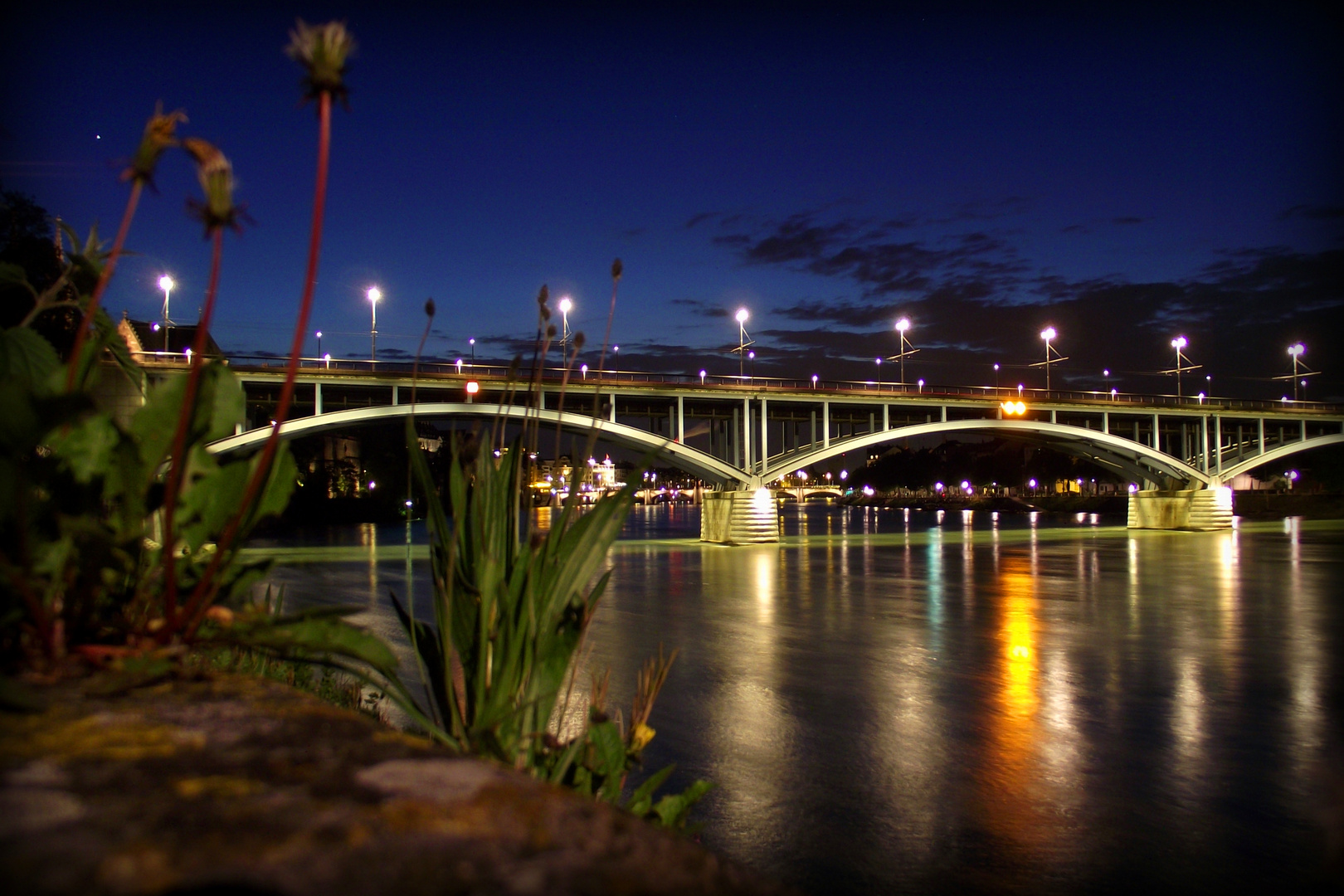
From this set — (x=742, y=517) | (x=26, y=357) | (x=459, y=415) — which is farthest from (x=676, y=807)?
(x=742, y=517)

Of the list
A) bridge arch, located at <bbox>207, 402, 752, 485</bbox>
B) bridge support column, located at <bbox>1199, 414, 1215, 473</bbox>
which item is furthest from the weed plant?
bridge support column, located at <bbox>1199, 414, 1215, 473</bbox>

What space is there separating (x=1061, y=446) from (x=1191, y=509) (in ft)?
27.8

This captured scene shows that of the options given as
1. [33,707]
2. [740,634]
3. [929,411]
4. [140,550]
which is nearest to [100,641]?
[140,550]

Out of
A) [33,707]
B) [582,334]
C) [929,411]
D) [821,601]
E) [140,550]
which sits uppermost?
[929,411]

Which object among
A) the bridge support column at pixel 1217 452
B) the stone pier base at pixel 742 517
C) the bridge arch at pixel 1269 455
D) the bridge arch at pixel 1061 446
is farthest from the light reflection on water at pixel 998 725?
the bridge arch at pixel 1269 455

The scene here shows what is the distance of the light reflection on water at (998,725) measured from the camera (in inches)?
221

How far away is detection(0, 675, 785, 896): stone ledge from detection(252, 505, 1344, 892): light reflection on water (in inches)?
25.5

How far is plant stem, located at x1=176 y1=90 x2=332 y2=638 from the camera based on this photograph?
75.9 inches

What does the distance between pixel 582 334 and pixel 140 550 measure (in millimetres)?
1396

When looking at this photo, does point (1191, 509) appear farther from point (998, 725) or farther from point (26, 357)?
point (26, 357)

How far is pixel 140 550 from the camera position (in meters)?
2.63

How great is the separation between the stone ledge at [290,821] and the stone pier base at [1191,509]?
207ft

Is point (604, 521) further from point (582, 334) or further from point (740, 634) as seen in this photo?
point (740, 634)

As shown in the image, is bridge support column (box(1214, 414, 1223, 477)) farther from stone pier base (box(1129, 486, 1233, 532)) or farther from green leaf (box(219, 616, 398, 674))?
green leaf (box(219, 616, 398, 674))
